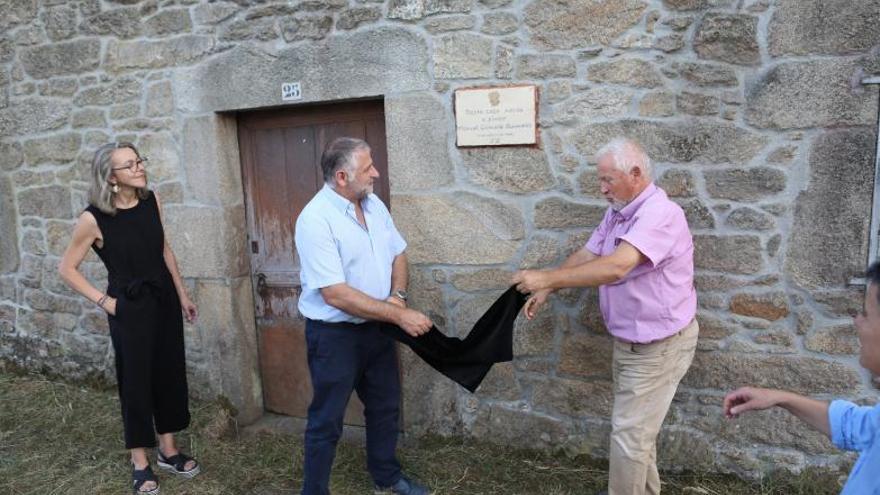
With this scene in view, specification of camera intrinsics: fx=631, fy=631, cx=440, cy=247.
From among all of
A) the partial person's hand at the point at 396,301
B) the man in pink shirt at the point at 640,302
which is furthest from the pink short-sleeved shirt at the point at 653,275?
the partial person's hand at the point at 396,301

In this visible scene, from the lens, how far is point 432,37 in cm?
349

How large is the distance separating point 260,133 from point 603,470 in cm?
301

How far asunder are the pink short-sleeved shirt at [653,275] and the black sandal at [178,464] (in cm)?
257

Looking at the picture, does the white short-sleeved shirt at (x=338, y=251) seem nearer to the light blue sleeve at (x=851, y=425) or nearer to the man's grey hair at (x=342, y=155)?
A: the man's grey hair at (x=342, y=155)

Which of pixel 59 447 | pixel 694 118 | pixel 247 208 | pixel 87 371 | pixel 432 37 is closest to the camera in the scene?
pixel 694 118

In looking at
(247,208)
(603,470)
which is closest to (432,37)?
(247,208)

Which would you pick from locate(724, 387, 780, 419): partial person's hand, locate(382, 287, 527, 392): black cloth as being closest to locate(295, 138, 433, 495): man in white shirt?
locate(382, 287, 527, 392): black cloth

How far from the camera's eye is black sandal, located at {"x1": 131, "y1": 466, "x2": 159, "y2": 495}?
3.51 metres

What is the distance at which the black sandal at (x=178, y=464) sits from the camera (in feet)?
12.1

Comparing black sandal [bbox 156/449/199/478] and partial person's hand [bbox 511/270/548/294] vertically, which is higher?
partial person's hand [bbox 511/270/548/294]

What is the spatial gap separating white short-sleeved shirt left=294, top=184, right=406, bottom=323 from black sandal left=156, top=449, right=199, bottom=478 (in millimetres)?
1431

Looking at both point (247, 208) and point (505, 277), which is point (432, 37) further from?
point (247, 208)

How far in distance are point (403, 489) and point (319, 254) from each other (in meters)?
1.41

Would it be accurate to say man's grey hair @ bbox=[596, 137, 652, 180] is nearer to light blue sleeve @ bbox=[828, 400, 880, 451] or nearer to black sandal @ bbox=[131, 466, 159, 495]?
light blue sleeve @ bbox=[828, 400, 880, 451]
